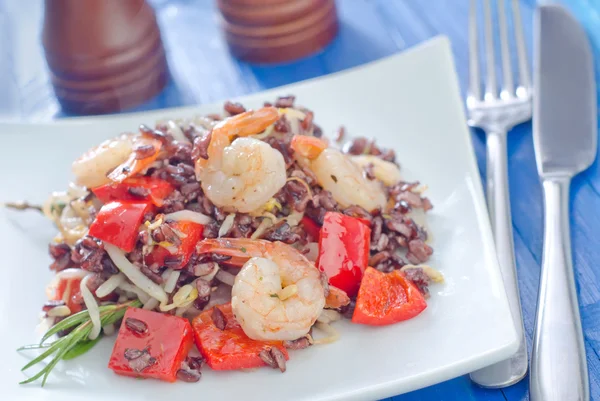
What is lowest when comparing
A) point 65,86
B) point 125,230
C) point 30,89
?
point 30,89

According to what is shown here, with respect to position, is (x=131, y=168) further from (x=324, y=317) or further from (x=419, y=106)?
(x=419, y=106)

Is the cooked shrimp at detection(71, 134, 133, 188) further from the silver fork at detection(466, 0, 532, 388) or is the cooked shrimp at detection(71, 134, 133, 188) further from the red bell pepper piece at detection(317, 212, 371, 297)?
the silver fork at detection(466, 0, 532, 388)

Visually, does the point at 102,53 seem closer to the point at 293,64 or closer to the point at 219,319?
the point at 293,64

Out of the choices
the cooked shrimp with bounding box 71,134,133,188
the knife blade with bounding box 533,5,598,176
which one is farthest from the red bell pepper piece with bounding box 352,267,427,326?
the cooked shrimp with bounding box 71,134,133,188

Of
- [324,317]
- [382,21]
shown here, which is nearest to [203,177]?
[324,317]

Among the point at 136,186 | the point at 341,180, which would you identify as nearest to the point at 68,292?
the point at 136,186

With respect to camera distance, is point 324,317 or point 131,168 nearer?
point 324,317
